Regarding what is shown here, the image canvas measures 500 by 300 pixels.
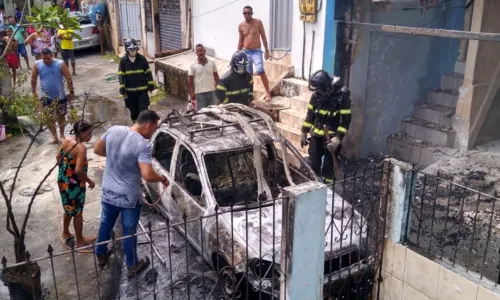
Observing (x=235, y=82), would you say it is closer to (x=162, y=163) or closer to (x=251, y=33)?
(x=162, y=163)

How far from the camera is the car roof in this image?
221 inches

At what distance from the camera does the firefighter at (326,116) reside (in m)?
6.80

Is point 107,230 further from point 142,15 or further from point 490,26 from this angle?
point 142,15

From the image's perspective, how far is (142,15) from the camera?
16.2 metres

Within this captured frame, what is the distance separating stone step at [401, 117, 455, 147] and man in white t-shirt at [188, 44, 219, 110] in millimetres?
3546

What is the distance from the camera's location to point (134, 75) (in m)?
8.66

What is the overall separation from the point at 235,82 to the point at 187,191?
2716 mm

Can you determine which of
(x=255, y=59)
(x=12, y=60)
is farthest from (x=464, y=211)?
(x=12, y=60)

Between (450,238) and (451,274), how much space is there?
227 centimetres

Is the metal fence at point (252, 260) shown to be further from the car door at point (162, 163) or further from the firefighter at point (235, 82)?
the firefighter at point (235, 82)

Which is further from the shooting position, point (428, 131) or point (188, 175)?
point (428, 131)

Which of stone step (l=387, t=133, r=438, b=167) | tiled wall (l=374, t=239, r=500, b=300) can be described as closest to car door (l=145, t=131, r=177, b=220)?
tiled wall (l=374, t=239, r=500, b=300)

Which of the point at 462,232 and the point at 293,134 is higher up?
the point at 293,134

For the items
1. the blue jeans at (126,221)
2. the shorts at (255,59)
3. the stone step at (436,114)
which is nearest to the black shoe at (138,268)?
the blue jeans at (126,221)
